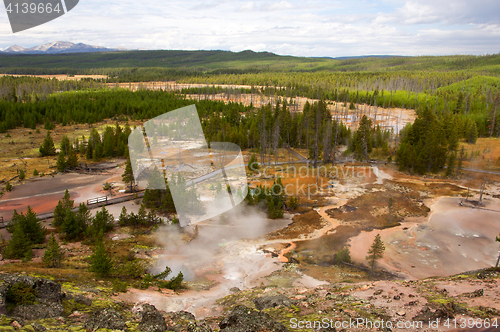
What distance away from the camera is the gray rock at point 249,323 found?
468 inches

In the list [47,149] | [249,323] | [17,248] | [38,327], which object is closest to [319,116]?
[47,149]

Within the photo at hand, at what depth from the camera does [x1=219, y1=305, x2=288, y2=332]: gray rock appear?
11875 mm

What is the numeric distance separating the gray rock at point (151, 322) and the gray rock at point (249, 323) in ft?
7.64

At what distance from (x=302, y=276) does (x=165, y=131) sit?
43.8 metres

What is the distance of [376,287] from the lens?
18.2 meters

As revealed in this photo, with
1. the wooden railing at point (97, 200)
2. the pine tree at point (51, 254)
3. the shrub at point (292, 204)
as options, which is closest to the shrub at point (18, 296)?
the pine tree at point (51, 254)

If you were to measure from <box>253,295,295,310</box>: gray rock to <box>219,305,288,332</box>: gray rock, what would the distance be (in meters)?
3.63

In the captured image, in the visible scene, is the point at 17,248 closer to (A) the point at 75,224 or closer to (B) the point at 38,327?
(A) the point at 75,224

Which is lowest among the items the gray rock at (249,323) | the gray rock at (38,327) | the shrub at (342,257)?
the shrub at (342,257)

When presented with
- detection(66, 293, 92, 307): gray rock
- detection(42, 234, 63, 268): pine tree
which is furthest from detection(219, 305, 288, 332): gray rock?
detection(42, 234, 63, 268): pine tree

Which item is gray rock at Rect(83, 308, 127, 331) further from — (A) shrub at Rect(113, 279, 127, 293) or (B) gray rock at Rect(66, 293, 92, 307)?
(A) shrub at Rect(113, 279, 127, 293)

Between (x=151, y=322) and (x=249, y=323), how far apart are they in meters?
3.90

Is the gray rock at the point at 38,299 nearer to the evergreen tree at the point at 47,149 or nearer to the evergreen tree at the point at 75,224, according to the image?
the evergreen tree at the point at 75,224

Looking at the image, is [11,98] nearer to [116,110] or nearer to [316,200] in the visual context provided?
[116,110]
